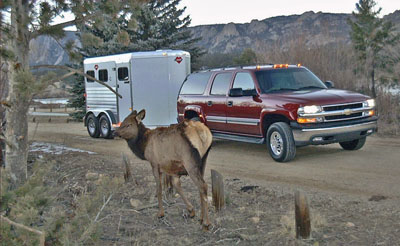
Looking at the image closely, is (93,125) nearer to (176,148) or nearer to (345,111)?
(345,111)

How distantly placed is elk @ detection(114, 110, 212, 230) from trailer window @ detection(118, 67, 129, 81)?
345 inches

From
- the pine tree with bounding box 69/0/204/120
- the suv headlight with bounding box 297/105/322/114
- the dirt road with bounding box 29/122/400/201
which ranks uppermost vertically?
the pine tree with bounding box 69/0/204/120

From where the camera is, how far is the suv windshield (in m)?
10.4

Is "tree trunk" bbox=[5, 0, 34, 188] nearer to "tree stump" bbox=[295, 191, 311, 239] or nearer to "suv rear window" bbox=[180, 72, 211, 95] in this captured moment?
"tree stump" bbox=[295, 191, 311, 239]

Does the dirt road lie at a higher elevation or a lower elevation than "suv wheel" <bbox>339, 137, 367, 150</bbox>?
lower

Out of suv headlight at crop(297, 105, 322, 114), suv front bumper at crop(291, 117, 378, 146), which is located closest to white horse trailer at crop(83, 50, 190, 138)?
suv front bumper at crop(291, 117, 378, 146)

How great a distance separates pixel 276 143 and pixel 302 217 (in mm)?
4955

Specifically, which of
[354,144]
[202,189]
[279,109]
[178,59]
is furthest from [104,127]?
[202,189]

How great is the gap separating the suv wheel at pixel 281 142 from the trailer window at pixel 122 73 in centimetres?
621

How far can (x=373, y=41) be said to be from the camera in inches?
798

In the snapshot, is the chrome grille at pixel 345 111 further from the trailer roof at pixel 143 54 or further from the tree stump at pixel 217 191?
the trailer roof at pixel 143 54

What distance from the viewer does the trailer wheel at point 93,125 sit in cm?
1594

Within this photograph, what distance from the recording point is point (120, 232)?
18.1 feet

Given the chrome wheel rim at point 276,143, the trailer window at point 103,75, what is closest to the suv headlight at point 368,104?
the chrome wheel rim at point 276,143
